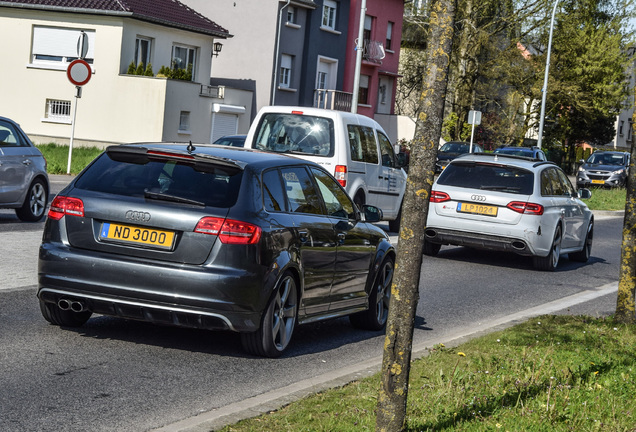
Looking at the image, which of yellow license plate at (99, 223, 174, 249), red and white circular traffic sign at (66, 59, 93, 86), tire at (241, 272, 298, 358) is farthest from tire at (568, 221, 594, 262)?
red and white circular traffic sign at (66, 59, 93, 86)

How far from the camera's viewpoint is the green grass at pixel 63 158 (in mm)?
26750

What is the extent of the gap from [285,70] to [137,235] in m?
41.4

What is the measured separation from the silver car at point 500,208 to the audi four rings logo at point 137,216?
28.7 feet

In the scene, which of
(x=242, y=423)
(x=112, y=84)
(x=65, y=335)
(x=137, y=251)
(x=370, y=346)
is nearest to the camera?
(x=242, y=423)

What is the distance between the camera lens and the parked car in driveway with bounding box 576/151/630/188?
48.3 m

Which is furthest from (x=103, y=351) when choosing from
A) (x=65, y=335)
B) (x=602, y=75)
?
(x=602, y=75)

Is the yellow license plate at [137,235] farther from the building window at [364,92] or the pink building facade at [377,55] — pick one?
the building window at [364,92]

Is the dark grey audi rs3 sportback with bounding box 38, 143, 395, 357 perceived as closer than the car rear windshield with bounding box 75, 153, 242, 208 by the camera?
Yes

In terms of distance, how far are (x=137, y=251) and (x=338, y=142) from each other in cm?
893

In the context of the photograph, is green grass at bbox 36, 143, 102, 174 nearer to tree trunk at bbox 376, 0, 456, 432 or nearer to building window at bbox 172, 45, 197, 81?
building window at bbox 172, 45, 197, 81

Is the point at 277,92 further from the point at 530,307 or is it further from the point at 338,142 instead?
the point at 530,307

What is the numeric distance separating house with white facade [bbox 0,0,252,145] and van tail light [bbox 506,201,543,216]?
2464 cm

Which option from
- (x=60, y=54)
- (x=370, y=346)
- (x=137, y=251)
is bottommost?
(x=370, y=346)

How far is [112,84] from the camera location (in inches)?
1522
